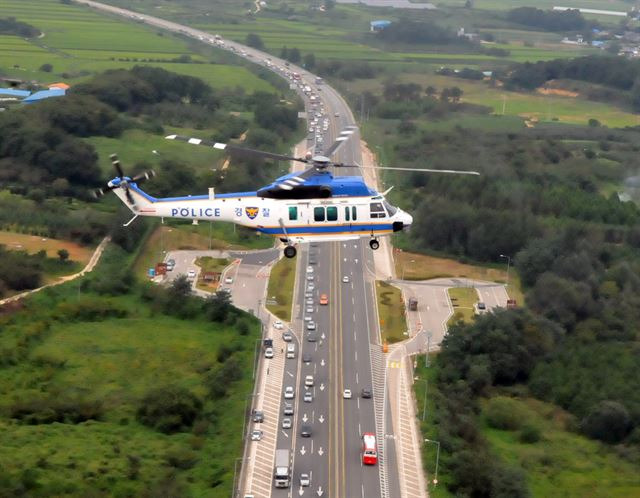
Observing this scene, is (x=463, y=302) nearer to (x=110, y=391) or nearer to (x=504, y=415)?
(x=504, y=415)

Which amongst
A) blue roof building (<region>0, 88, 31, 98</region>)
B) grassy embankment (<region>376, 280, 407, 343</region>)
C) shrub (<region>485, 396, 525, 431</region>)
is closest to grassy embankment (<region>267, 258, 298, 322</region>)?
grassy embankment (<region>376, 280, 407, 343</region>)

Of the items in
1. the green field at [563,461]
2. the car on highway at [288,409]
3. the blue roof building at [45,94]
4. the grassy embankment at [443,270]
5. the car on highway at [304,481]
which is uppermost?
the blue roof building at [45,94]

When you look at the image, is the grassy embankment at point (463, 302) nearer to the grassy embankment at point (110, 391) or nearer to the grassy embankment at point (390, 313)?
the grassy embankment at point (390, 313)

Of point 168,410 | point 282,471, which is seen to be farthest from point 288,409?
point 282,471

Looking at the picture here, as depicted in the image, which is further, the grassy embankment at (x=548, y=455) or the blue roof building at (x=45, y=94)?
the blue roof building at (x=45, y=94)

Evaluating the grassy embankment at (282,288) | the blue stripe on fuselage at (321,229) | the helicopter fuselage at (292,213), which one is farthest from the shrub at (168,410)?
the grassy embankment at (282,288)

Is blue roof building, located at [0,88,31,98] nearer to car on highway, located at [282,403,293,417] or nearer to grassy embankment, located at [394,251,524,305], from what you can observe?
grassy embankment, located at [394,251,524,305]
